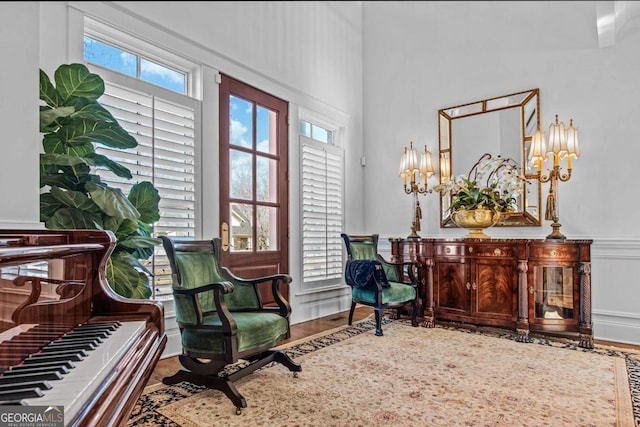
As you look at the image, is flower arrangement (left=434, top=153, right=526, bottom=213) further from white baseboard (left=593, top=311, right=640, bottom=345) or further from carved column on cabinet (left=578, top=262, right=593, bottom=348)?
white baseboard (left=593, top=311, right=640, bottom=345)

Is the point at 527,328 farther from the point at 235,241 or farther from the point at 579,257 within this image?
the point at 235,241

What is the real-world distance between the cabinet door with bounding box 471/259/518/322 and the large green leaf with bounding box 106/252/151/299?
9.29 feet

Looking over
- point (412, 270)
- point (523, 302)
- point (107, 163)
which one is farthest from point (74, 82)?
point (523, 302)

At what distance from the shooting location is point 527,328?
10.8 ft

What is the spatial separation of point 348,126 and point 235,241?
2261mm

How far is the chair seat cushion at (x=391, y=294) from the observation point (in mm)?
3547

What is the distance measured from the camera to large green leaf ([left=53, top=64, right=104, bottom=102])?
193 centimetres

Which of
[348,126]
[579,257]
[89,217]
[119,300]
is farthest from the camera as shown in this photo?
[348,126]

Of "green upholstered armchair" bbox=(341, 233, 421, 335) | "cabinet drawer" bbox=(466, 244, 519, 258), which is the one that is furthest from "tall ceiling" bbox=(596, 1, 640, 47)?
"green upholstered armchair" bbox=(341, 233, 421, 335)

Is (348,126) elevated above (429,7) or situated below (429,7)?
below

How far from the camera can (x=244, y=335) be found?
81.5 inches

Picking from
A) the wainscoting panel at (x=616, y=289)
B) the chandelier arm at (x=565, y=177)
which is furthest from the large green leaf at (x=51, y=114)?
the wainscoting panel at (x=616, y=289)

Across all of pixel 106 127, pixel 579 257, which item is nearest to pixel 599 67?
pixel 579 257

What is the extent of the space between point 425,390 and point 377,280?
1367 millimetres
